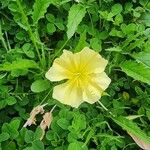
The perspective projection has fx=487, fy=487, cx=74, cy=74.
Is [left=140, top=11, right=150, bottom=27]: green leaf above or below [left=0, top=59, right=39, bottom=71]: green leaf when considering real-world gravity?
above

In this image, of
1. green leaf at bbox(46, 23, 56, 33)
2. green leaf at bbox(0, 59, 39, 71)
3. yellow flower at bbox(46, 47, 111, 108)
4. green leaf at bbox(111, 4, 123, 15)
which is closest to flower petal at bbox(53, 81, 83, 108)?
yellow flower at bbox(46, 47, 111, 108)

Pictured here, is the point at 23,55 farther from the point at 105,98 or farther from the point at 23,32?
the point at 105,98

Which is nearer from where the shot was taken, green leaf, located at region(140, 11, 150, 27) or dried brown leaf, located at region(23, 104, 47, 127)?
dried brown leaf, located at region(23, 104, 47, 127)

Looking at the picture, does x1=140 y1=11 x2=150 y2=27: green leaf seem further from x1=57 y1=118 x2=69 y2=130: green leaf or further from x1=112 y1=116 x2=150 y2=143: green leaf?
x1=57 y1=118 x2=69 y2=130: green leaf

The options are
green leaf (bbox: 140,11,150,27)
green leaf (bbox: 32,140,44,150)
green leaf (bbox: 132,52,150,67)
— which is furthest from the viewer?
green leaf (bbox: 140,11,150,27)

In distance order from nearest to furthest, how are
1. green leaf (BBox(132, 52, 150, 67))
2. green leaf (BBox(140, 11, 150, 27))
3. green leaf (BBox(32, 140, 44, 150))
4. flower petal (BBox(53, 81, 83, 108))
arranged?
green leaf (BBox(32, 140, 44, 150)) → flower petal (BBox(53, 81, 83, 108)) → green leaf (BBox(132, 52, 150, 67)) → green leaf (BBox(140, 11, 150, 27))

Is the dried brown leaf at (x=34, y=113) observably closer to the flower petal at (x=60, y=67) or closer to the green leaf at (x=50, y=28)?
the flower petal at (x=60, y=67)

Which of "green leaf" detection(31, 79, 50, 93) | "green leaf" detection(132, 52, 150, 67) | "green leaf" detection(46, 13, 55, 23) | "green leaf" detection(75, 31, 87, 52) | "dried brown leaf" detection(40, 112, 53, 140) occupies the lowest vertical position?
"dried brown leaf" detection(40, 112, 53, 140)
